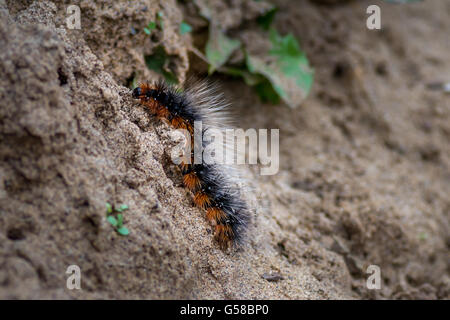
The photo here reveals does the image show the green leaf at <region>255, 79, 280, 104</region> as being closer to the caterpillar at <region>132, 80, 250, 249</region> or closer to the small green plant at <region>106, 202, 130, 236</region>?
the caterpillar at <region>132, 80, 250, 249</region>

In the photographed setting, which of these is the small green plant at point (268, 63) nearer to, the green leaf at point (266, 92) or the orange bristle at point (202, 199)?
the green leaf at point (266, 92)

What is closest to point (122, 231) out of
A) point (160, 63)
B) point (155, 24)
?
point (160, 63)

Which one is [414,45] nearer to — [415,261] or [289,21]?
[289,21]

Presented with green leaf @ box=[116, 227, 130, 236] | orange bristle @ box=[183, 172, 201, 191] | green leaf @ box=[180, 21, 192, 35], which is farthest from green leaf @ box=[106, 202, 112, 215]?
green leaf @ box=[180, 21, 192, 35]

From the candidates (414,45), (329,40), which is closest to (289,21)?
(329,40)

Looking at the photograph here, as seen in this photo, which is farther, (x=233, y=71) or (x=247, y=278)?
(x=233, y=71)

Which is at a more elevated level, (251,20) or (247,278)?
(251,20)

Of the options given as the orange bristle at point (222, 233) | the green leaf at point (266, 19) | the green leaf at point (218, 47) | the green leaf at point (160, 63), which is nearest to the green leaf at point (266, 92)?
the green leaf at point (218, 47)
